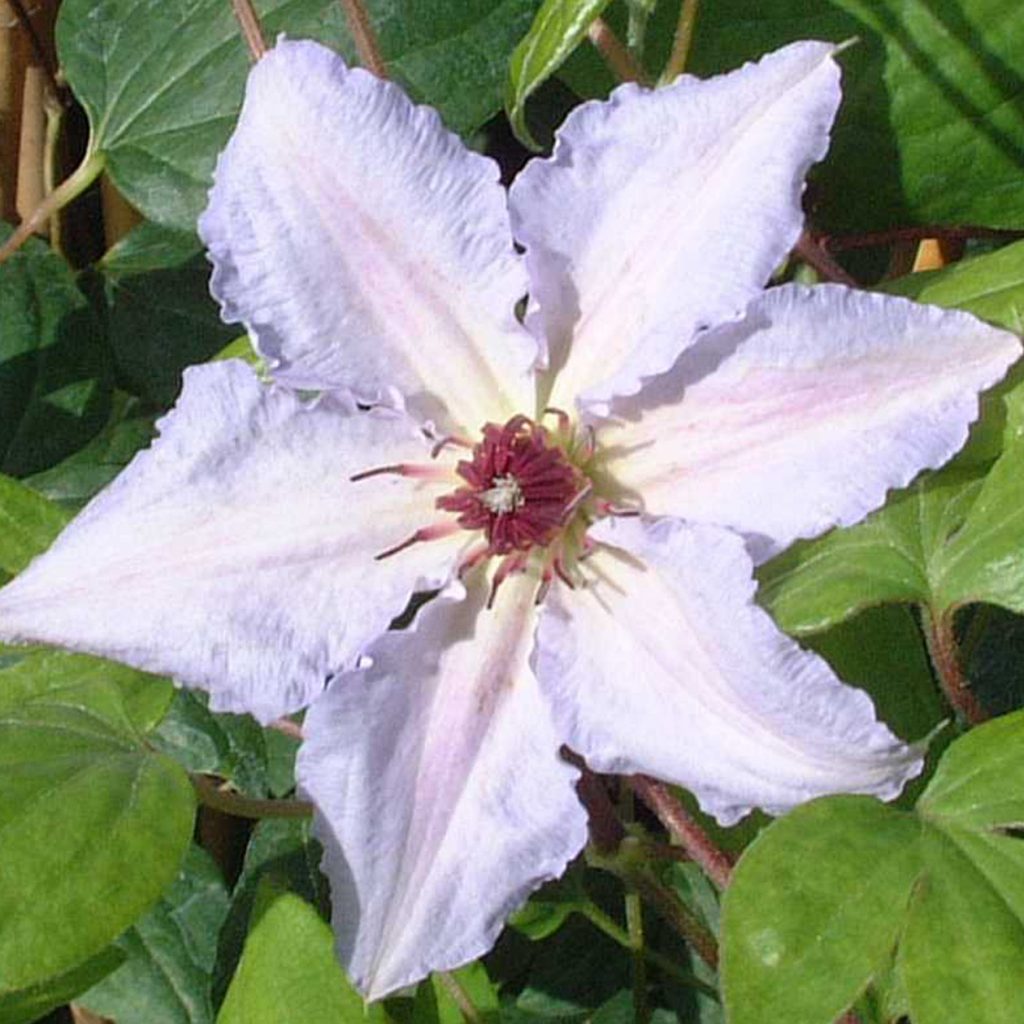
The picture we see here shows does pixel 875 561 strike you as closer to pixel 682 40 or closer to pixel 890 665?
pixel 890 665

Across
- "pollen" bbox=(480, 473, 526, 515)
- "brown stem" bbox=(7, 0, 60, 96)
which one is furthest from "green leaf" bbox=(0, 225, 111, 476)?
"pollen" bbox=(480, 473, 526, 515)

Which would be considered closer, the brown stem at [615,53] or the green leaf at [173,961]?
the brown stem at [615,53]

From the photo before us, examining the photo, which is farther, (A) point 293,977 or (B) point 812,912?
(A) point 293,977

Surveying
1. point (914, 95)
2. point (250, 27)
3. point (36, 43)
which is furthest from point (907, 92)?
point (36, 43)

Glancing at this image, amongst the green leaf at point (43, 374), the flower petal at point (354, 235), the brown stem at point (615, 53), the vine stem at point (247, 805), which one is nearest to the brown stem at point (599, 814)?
the vine stem at point (247, 805)

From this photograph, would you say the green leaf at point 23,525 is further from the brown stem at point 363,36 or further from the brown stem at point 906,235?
the brown stem at point 906,235
